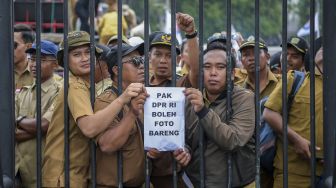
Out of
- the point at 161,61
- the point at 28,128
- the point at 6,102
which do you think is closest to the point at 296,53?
the point at 161,61

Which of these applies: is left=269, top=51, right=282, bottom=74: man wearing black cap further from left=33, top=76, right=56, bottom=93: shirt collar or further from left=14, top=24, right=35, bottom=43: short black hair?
left=33, top=76, right=56, bottom=93: shirt collar

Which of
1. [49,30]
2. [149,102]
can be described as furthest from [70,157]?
[49,30]

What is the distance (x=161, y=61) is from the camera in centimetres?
582

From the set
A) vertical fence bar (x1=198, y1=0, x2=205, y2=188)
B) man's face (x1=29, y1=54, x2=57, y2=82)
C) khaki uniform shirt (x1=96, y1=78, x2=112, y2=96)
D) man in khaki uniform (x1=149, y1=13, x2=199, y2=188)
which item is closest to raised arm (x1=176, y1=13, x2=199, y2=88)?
man in khaki uniform (x1=149, y1=13, x2=199, y2=188)

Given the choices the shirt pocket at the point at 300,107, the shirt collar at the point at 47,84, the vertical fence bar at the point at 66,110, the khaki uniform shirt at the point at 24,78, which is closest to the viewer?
the vertical fence bar at the point at 66,110

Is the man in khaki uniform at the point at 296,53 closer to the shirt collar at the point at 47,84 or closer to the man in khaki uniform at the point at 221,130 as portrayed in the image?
the shirt collar at the point at 47,84

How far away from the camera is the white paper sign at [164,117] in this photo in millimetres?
4203

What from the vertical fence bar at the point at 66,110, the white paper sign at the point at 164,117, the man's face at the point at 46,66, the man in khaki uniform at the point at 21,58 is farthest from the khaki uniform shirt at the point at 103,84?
the white paper sign at the point at 164,117

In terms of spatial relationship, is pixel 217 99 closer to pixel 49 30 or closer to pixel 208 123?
pixel 208 123

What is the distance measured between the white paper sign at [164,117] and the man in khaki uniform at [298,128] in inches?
47.7

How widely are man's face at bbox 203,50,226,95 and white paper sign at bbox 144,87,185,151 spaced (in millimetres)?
629

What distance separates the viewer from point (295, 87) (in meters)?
5.47

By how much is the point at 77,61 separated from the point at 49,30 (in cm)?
768

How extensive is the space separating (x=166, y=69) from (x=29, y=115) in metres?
1.00
